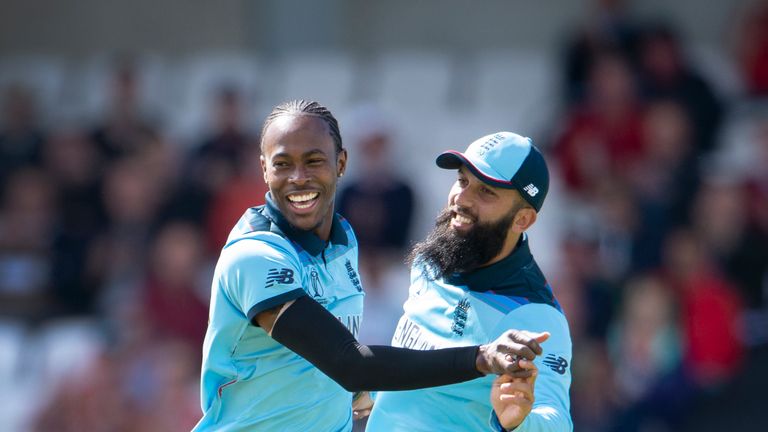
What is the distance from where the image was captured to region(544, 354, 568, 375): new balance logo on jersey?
3.75 m

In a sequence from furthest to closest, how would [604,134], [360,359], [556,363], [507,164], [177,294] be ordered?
[604,134] → [177,294] → [507,164] → [556,363] → [360,359]

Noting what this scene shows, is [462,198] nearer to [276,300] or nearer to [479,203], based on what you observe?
[479,203]

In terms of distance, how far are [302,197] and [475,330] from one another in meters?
0.67

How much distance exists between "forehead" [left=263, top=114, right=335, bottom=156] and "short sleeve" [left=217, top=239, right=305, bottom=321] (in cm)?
27

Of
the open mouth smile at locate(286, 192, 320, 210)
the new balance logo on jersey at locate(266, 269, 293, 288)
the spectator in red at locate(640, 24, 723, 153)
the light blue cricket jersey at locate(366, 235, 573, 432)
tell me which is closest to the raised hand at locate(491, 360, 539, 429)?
the light blue cricket jersey at locate(366, 235, 573, 432)

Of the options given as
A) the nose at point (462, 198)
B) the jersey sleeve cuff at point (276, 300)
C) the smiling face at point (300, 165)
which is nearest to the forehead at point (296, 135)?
the smiling face at point (300, 165)

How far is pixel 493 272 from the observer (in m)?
3.98

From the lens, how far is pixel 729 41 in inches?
444

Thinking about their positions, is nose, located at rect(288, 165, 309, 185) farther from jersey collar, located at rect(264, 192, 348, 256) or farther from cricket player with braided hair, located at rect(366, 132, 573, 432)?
cricket player with braided hair, located at rect(366, 132, 573, 432)

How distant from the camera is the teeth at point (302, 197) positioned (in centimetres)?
370

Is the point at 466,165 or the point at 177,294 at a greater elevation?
the point at 466,165

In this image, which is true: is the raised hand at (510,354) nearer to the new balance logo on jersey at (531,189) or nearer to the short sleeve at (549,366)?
the short sleeve at (549,366)

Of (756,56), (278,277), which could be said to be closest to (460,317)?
(278,277)

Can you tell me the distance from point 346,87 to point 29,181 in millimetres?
2844
